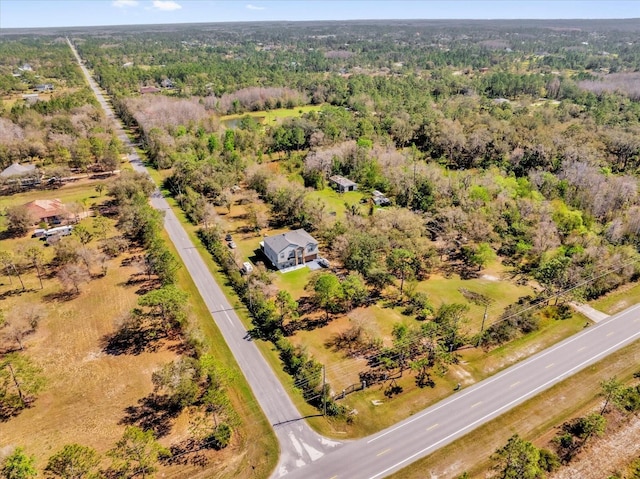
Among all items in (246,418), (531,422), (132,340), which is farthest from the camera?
(132,340)

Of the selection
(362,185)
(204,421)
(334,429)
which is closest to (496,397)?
(334,429)

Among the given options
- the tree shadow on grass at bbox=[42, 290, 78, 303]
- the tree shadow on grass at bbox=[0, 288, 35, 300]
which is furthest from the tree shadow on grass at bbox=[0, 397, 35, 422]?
the tree shadow on grass at bbox=[0, 288, 35, 300]

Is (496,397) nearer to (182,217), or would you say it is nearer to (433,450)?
(433,450)

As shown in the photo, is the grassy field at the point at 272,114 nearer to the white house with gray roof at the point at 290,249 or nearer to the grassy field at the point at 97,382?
the white house with gray roof at the point at 290,249

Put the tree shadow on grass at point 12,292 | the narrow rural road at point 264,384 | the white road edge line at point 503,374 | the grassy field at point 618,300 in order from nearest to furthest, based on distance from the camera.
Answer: the narrow rural road at point 264,384 < the white road edge line at point 503,374 < the grassy field at point 618,300 < the tree shadow on grass at point 12,292

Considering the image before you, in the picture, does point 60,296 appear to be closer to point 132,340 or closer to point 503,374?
point 132,340

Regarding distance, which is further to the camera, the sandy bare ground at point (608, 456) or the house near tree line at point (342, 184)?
the house near tree line at point (342, 184)

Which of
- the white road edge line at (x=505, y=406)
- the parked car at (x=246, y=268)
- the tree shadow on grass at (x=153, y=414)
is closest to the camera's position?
the white road edge line at (x=505, y=406)

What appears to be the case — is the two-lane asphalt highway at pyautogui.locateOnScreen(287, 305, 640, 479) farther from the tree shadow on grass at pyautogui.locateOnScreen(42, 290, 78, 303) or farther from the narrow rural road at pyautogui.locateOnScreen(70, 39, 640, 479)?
the tree shadow on grass at pyautogui.locateOnScreen(42, 290, 78, 303)

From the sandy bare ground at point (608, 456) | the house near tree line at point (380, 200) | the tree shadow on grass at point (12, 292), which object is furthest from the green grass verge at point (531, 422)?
the tree shadow on grass at point (12, 292)

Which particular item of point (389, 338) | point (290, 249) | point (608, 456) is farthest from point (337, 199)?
point (608, 456)
